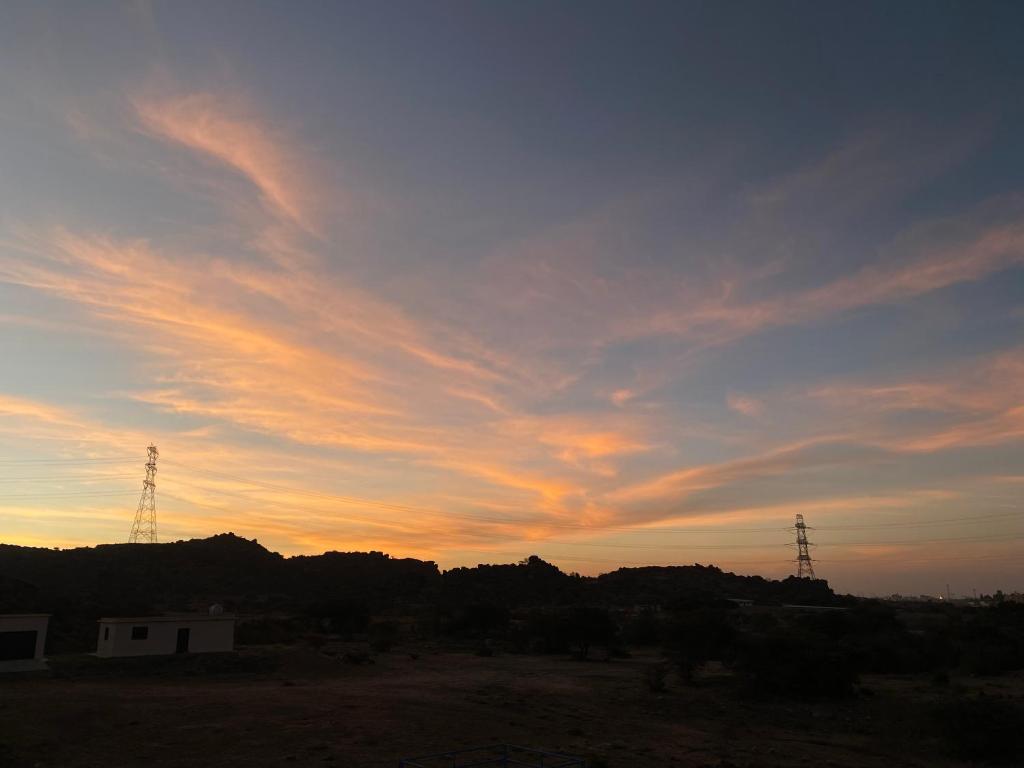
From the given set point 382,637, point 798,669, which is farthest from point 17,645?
point 798,669

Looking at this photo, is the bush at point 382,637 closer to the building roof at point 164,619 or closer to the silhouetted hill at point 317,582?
the silhouetted hill at point 317,582

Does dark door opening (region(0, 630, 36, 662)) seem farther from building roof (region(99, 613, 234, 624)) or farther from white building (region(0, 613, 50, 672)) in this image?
building roof (region(99, 613, 234, 624))

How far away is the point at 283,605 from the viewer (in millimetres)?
115688

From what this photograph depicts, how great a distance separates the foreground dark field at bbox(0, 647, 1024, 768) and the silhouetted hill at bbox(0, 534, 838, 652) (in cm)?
4420

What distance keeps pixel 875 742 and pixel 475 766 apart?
16841mm

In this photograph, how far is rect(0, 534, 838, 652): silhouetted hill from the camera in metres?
116

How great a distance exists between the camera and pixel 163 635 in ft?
148

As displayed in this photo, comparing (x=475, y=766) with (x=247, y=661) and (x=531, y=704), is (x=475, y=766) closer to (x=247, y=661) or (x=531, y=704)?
(x=531, y=704)

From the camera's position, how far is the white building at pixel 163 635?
1703 inches

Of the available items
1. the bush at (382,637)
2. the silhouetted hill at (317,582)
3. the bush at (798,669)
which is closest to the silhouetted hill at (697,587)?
the silhouetted hill at (317,582)

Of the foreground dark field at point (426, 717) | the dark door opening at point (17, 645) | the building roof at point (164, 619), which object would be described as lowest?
the foreground dark field at point (426, 717)

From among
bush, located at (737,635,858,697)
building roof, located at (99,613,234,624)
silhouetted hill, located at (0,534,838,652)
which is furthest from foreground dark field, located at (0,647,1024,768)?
silhouetted hill, located at (0,534,838,652)

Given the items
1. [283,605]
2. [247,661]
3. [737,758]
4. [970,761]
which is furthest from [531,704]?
[283,605]

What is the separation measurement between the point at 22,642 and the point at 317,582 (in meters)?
113
